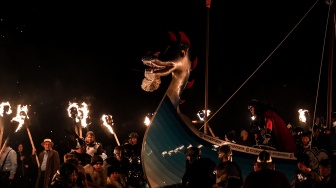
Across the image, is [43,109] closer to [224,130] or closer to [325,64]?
[224,130]

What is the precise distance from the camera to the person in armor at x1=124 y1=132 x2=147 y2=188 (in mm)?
11906

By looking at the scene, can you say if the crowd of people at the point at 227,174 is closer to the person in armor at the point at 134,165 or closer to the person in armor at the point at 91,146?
the person in armor at the point at 134,165

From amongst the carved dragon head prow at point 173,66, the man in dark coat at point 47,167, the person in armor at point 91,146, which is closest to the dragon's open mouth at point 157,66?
the carved dragon head prow at point 173,66

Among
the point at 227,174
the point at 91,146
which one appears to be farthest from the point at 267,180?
the point at 91,146

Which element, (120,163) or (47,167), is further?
(47,167)

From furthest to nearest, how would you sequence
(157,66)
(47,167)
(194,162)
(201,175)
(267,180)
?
(47,167), (157,66), (194,162), (201,175), (267,180)

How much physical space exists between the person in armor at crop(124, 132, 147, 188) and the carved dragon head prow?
172 centimetres

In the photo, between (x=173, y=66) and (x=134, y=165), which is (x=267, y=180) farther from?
(x=134, y=165)

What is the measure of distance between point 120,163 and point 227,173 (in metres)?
4.34

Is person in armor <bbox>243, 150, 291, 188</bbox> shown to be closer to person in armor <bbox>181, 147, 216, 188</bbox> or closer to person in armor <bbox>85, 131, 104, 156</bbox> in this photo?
person in armor <bbox>181, 147, 216, 188</bbox>

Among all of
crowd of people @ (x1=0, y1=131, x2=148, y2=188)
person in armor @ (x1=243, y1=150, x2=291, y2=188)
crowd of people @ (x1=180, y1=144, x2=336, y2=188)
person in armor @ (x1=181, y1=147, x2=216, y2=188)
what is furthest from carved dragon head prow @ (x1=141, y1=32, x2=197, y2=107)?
person in armor @ (x1=243, y1=150, x2=291, y2=188)

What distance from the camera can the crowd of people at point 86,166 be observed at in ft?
26.0

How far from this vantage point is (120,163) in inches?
458

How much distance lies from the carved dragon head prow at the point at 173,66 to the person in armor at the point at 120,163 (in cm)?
163
